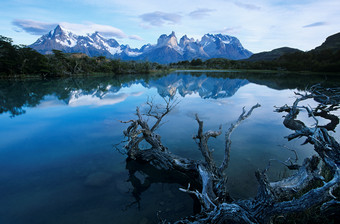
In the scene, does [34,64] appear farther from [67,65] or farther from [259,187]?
[259,187]

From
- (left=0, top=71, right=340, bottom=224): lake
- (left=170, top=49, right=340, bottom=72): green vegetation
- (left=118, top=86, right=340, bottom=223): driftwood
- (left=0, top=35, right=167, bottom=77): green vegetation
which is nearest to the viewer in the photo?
(left=118, top=86, right=340, bottom=223): driftwood

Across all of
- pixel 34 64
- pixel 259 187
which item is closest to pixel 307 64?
pixel 259 187

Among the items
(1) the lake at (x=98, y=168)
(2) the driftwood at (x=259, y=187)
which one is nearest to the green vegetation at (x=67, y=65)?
(1) the lake at (x=98, y=168)

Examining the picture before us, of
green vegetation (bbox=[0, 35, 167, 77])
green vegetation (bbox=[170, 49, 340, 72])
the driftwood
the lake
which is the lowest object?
the lake

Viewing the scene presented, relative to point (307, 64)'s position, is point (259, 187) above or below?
below

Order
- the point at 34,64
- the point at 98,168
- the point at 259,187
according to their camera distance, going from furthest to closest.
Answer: the point at 34,64
the point at 98,168
the point at 259,187

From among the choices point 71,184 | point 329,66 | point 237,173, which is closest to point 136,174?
point 71,184

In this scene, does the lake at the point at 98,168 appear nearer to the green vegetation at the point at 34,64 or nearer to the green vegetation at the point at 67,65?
the green vegetation at the point at 34,64

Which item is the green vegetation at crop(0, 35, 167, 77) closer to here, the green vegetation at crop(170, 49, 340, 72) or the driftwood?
the driftwood

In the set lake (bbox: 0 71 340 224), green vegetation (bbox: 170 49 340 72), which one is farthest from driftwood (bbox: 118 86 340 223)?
green vegetation (bbox: 170 49 340 72)

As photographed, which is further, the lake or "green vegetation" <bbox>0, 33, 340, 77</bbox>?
"green vegetation" <bbox>0, 33, 340, 77</bbox>

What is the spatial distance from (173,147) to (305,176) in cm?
737

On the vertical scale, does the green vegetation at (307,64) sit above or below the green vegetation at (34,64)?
above

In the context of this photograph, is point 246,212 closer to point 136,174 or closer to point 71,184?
point 136,174
